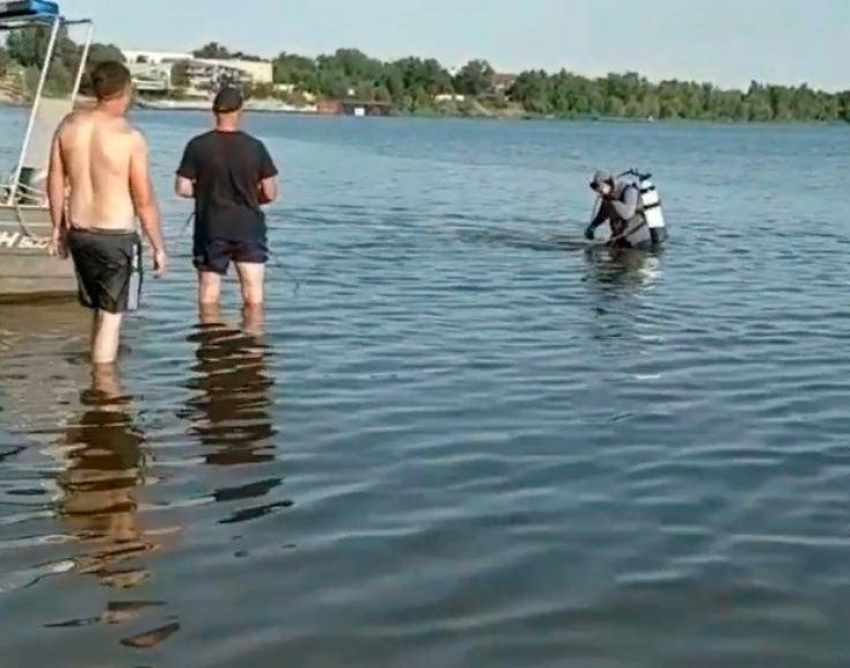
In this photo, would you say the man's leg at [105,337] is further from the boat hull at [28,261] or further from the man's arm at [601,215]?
the man's arm at [601,215]

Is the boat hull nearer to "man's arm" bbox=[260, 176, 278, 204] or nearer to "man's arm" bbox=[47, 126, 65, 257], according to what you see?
"man's arm" bbox=[260, 176, 278, 204]

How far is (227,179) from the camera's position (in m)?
10.1

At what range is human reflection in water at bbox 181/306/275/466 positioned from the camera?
6973 mm

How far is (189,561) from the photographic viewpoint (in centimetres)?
528

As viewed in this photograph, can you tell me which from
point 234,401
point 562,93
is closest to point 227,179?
point 234,401

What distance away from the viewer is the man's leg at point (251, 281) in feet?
34.7

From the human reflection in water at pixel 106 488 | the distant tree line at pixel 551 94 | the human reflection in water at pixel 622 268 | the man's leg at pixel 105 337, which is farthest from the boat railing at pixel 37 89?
the distant tree line at pixel 551 94

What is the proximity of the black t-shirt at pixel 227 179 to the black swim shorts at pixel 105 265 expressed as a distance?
1.88 m

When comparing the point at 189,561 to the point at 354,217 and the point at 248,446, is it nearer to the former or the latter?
the point at 248,446

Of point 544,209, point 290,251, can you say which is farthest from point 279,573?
point 544,209

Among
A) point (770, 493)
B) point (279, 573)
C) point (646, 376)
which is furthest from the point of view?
point (646, 376)

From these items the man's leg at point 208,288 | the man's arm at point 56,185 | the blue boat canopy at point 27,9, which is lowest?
the man's leg at point 208,288

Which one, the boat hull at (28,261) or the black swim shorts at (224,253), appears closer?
the black swim shorts at (224,253)

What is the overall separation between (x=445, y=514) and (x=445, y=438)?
4.42 ft
